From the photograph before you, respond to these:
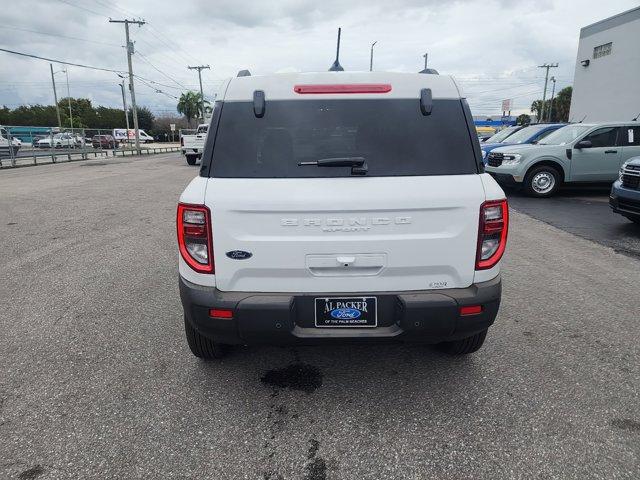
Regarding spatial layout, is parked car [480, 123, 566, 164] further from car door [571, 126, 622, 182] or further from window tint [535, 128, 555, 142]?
car door [571, 126, 622, 182]

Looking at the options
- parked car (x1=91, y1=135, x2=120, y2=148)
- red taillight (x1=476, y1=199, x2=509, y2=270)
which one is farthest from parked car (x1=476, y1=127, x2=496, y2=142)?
parked car (x1=91, y1=135, x2=120, y2=148)

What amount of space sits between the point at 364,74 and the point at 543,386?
2.33 meters

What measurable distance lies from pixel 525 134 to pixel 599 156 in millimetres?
3153

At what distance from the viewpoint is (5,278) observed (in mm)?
5312

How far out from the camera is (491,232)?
8.73 ft

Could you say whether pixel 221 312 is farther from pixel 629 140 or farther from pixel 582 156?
pixel 629 140

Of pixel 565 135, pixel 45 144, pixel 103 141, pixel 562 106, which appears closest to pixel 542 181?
pixel 565 135

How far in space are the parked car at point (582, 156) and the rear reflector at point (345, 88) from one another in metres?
9.58

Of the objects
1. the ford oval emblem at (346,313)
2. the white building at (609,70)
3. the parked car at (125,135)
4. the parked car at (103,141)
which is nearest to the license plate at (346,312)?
the ford oval emblem at (346,313)

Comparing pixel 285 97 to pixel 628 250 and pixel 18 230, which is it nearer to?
pixel 628 250

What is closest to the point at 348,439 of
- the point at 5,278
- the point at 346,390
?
the point at 346,390

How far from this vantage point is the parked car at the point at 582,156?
11039 millimetres

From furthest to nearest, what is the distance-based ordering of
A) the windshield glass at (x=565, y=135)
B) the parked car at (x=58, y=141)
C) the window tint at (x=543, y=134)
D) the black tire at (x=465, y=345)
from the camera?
the parked car at (x=58, y=141), the window tint at (x=543, y=134), the windshield glass at (x=565, y=135), the black tire at (x=465, y=345)

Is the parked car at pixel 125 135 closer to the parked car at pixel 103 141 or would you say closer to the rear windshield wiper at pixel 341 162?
the parked car at pixel 103 141
